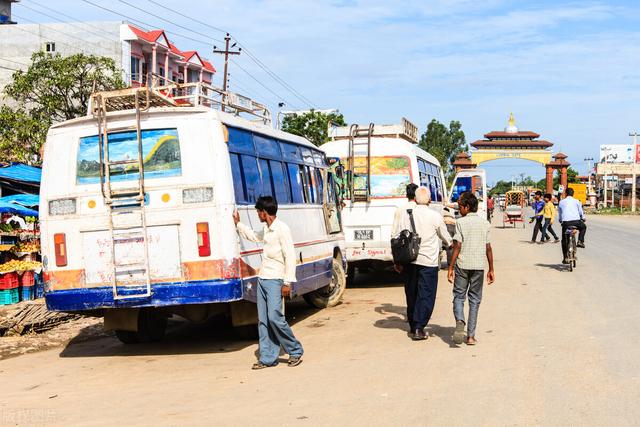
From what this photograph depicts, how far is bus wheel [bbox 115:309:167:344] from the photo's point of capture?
963cm

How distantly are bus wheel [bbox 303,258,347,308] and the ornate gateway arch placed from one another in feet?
207

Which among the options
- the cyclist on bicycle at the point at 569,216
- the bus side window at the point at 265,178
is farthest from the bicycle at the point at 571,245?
the bus side window at the point at 265,178

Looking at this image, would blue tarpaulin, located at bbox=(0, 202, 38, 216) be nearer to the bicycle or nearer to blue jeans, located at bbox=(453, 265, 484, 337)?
blue jeans, located at bbox=(453, 265, 484, 337)

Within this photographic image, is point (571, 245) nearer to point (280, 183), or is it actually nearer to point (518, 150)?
point (280, 183)

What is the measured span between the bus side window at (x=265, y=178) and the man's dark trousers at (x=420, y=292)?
79.3 inches

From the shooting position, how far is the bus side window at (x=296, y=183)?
10.9 m

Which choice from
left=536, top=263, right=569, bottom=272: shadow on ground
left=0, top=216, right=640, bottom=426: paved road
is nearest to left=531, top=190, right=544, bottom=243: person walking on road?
left=536, top=263, right=569, bottom=272: shadow on ground

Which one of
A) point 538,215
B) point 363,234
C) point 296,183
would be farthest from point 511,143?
point 296,183

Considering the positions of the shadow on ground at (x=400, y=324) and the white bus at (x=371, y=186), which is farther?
the white bus at (x=371, y=186)

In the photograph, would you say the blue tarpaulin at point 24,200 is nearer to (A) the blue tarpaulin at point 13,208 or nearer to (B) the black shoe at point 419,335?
(A) the blue tarpaulin at point 13,208

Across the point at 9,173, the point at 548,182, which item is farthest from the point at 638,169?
the point at 9,173

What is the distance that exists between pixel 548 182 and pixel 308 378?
268ft

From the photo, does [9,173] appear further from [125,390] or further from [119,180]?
[125,390]

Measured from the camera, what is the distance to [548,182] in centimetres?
8462
